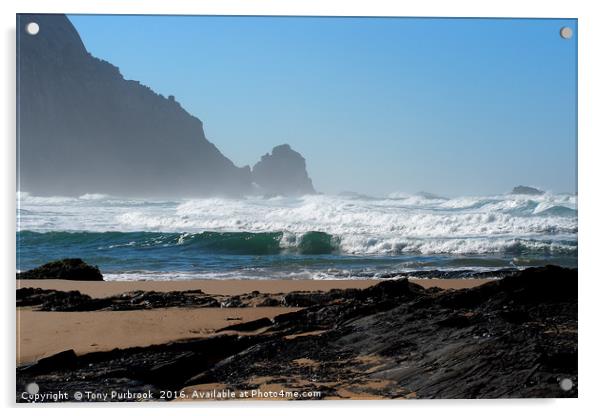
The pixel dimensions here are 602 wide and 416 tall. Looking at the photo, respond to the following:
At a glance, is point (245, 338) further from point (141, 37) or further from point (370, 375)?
point (141, 37)

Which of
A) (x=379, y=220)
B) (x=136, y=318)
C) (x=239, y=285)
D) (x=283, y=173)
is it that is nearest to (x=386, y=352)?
(x=379, y=220)

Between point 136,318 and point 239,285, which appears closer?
point 136,318

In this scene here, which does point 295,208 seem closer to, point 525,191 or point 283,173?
point 283,173

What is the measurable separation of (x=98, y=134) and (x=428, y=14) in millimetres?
2364

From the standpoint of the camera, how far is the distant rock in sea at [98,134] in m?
4.12

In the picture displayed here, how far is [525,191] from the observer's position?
14.4 feet

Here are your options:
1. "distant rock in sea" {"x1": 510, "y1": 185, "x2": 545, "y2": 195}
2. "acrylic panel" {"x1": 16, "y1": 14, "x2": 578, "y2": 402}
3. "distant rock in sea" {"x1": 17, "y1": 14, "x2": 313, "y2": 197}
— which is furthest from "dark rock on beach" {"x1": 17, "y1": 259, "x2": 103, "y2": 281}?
"distant rock in sea" {"x1": 510, "y1": 185, "x2": 545, "y2": 195}

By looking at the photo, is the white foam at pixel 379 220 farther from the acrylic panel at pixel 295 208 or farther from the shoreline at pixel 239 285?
the shoreline at pixel 239 285

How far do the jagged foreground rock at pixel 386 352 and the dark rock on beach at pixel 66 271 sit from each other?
0.52 metres

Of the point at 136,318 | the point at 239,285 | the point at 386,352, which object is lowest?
the point at 386,352

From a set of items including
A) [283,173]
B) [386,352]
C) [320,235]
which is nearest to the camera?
[386,352]

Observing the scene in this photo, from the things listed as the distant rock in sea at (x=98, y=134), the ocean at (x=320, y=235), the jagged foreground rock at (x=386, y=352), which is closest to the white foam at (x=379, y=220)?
the ocean at (x=320, y=235)

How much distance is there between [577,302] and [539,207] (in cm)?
66

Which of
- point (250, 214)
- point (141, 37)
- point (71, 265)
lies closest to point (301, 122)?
point (250, 214)
